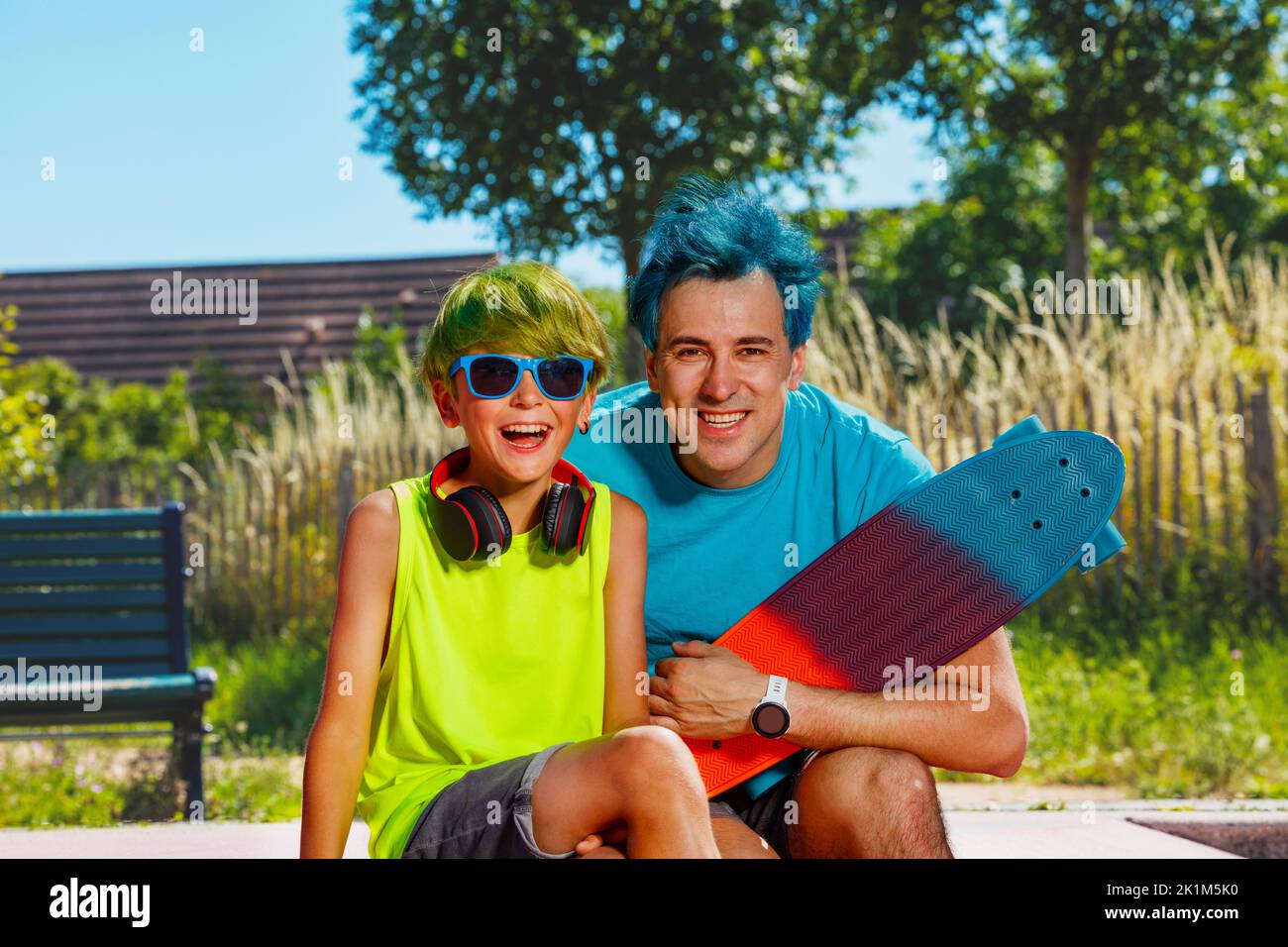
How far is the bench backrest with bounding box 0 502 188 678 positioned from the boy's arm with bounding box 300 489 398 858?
328cm

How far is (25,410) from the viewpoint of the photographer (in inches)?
312

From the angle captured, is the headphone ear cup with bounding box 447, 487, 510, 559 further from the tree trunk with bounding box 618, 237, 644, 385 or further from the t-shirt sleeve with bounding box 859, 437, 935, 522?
the tree trunk with bounding box 618, 237, 644, 385

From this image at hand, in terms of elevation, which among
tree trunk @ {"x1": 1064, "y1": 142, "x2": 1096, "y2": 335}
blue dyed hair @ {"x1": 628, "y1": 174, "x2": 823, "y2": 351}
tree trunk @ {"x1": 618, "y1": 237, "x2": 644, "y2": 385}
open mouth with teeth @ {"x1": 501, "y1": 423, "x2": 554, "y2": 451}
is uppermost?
tree trunk @ {"x1": 1064, "y1": 142, "x2": 1096, "y2": 335}

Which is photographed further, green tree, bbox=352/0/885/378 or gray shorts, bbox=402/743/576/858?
green tree, bbox=352/0/885/378

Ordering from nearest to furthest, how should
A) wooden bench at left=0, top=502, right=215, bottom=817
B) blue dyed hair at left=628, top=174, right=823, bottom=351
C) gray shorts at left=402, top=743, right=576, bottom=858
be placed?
1. gray shorts at left=402, top=743, right=576, bottom=858
2. blue dyed hair at left=628, top=174, right=823, bottom=351
3. wooden bench at left=0, top=502, right=215, bottom=817

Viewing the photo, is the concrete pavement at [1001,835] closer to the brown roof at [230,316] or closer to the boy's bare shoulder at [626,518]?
the boy's bare shoulder at [626,518]

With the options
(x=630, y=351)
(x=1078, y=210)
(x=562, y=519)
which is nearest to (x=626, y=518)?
(x=562, y=519)

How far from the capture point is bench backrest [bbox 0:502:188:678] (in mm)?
5305

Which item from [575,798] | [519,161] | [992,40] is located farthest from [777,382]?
[992,40]

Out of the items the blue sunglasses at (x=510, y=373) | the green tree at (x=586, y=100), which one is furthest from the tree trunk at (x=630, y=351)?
the blue sunglasses at (x=510, y=373)

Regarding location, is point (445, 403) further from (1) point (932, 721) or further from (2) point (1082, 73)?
(2) point (1082, 73)

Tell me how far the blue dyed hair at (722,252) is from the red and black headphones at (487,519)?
1.93 ft

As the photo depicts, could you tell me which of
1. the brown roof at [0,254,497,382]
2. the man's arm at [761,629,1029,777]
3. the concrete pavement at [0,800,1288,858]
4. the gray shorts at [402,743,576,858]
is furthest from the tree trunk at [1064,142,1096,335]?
the gray shorts at [402,743,576,858]
